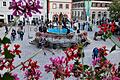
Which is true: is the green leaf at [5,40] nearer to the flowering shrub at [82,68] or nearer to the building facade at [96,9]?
the flowering shrub at [82,68]

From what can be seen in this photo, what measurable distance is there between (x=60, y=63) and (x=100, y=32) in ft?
1.54

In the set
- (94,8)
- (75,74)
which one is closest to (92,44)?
(75,74)

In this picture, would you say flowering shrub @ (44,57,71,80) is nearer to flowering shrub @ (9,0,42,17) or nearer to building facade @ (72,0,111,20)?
flowering shrub @ (9,0,42,17)

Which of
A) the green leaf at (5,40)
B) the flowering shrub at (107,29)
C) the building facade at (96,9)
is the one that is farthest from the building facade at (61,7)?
the green leaf at (5,40)

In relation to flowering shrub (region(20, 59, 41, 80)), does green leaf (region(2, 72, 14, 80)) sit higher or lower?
higher

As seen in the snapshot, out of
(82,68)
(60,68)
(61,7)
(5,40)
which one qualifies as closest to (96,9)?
(61,7)

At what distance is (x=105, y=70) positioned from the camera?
12.8ft

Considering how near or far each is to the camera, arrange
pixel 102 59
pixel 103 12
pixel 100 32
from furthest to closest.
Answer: pixel 103 12 → pixel 102 59 → pixel 100 32

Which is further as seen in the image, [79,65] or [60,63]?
[79,65]

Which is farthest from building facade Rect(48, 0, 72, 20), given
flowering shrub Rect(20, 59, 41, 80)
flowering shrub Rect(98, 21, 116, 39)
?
flowering shrub Rect(98, 21, 116, 39)

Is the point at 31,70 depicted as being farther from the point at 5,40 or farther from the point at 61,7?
the point at 61,7

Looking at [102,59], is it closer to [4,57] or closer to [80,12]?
[4,57]

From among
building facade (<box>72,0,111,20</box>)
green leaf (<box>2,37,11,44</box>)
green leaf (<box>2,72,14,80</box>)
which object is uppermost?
green leaf (<box>2,37,11,44</box>)

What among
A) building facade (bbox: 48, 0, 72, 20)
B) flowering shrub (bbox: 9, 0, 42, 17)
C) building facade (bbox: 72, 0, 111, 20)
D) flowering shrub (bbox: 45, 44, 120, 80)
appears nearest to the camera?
flowering shrub (bbox: 9, 0, 42, 17)
